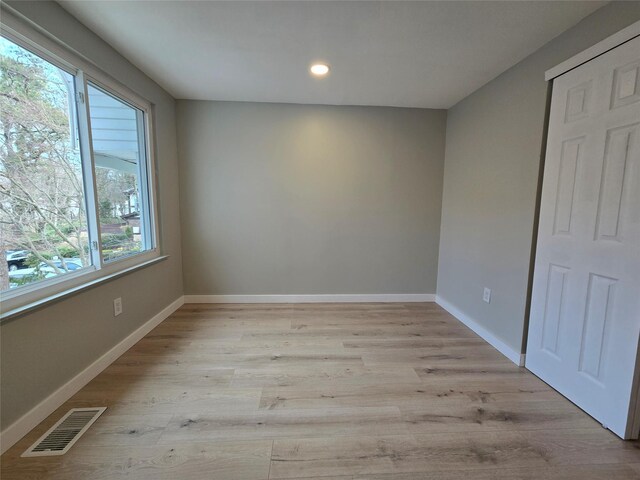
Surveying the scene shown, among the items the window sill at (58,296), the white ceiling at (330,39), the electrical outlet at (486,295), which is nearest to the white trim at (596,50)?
the white ceiling at (330,39)

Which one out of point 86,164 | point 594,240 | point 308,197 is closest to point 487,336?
point 594,240

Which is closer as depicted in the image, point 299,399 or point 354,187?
point 299,399

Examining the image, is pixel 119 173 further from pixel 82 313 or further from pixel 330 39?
pixel 330 39

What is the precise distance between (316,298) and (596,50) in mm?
3083

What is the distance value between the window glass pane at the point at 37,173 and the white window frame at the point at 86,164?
38 millimetres

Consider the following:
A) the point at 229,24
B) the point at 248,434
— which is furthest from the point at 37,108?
the point at 248,434

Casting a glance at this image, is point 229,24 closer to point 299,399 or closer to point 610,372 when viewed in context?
point 299,399

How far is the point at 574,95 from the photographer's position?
5.50 feet

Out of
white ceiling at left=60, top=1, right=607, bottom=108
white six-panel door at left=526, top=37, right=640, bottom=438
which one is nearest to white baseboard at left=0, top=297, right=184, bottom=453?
white ceiling at left=60, top=1, right=607, bottom=108

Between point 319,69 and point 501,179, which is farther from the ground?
point 319,69

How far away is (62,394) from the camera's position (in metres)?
1.62

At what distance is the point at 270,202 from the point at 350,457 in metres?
2.54

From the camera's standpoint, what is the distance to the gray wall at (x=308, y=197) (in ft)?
10.1

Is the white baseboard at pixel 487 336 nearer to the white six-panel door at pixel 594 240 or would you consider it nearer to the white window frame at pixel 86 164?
the white six-panel door at pixel 594 240
